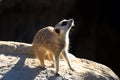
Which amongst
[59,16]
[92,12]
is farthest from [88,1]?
[59,16]

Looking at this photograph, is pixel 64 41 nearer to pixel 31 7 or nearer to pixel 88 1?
pixel 31 7

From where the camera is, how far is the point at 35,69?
21.7 ft

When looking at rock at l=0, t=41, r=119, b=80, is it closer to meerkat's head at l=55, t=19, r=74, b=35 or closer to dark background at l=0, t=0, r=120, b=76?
meerkat's head at l=55, t=19, r=74, b=35

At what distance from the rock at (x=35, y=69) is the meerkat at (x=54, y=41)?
138 millimetres

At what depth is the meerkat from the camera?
648cm

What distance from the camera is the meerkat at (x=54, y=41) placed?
255 inches

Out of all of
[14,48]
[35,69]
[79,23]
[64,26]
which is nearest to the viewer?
[64,26]

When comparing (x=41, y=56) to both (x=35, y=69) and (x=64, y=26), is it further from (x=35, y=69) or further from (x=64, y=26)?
(x=64, y=26)

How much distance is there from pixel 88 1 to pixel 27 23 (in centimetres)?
211

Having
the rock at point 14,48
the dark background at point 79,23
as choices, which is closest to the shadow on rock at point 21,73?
the rock at point 14,48

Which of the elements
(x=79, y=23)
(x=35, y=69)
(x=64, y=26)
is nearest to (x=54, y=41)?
(x=64, y=26)

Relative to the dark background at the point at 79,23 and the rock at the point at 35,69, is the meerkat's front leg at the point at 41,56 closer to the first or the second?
the rock at the point at 35,69

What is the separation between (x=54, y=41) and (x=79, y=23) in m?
8.13

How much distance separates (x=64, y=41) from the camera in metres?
6.59
